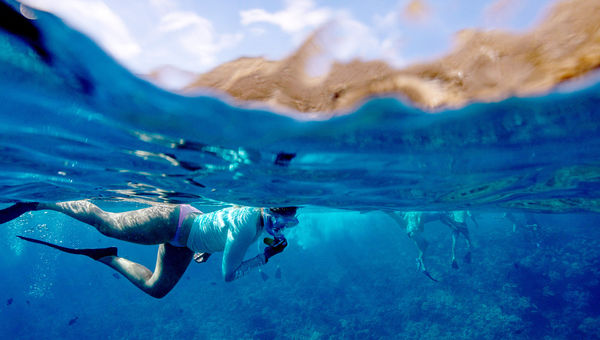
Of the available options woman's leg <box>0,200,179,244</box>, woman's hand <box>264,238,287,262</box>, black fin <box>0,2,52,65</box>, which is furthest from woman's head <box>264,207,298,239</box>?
black fin <box>0,2,52,65</box>

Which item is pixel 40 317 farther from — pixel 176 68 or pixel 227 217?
pixel 176 68

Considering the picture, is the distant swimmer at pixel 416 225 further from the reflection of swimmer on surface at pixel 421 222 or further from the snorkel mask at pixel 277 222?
the snorkel mask at pixel 277 222

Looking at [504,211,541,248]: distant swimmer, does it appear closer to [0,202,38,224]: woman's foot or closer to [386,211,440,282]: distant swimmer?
[386,211,440,282]: distant swimmer

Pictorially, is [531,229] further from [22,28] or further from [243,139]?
[22,28]

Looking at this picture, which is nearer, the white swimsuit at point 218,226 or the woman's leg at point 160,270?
the white swimsuit at point 218,226

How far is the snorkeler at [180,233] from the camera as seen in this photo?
6484mm

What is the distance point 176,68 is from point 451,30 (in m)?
3.32

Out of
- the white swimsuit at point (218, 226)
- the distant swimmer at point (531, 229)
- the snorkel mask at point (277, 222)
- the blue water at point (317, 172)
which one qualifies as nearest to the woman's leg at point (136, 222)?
the white swimsuit at point (218, 226)

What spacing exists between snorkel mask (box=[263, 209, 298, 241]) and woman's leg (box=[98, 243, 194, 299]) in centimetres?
270

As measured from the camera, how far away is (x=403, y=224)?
20.3m

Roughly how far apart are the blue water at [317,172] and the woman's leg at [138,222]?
127 centimetres

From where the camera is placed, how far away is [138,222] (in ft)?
22.0

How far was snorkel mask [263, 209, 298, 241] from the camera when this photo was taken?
632 centimetres

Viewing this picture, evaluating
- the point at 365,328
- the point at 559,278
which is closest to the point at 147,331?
the point at 365,328
